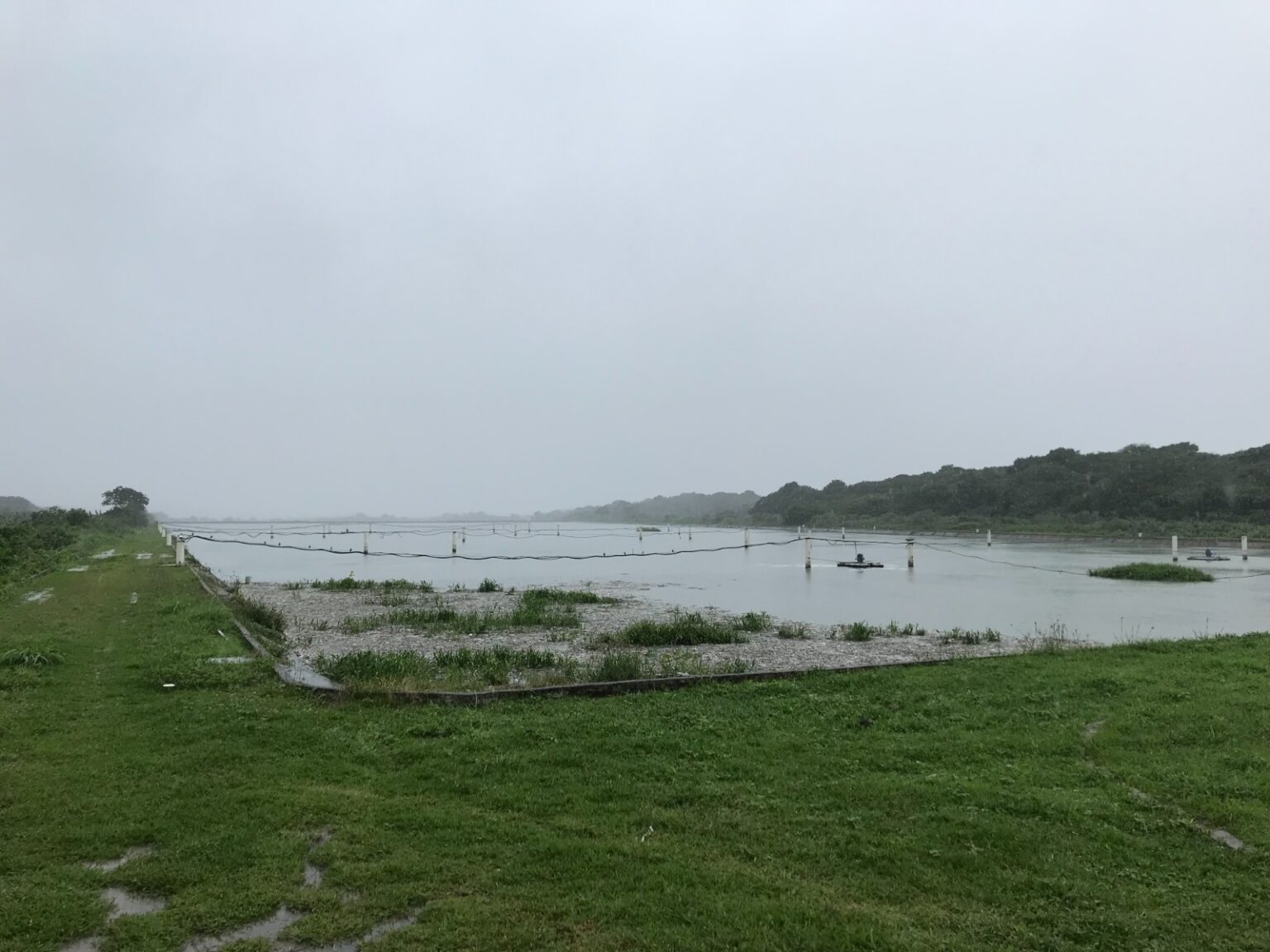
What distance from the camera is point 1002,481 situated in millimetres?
83062

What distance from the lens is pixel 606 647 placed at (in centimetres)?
1351

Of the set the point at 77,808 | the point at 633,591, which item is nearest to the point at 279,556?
the point at 633,591

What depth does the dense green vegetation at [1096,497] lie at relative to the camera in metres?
59.3

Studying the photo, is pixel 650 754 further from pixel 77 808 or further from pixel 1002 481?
pixel 1002 481

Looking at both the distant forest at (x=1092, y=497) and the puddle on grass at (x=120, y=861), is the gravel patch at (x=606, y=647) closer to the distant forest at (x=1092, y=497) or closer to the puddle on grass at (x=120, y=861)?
the puddle on grass at (x=120, y=861)

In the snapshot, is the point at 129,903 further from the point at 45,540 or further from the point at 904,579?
the point at 45,540

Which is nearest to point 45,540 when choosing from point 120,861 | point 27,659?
point 27,659

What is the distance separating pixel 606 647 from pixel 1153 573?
2638 cm

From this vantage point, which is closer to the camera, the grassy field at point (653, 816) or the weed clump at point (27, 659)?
the grassy field at point (653, 816)

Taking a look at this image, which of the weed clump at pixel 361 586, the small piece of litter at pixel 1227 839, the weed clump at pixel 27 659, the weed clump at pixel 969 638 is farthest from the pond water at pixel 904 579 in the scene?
the weed clump at pixel 27 659

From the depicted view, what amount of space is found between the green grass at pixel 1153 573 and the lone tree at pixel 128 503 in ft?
325

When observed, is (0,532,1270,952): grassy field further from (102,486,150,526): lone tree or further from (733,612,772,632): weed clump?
(102,486,150,526): lone tree

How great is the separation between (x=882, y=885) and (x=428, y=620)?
14.2 meters

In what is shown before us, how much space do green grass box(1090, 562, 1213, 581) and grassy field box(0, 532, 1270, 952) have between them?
980 inches
